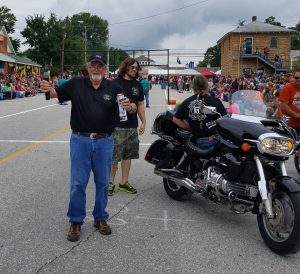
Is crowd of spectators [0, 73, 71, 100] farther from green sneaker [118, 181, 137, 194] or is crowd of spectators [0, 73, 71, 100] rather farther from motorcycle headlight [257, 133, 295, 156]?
motorcycle headlight [257, 133, 295, 156]

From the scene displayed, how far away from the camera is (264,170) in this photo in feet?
13.8

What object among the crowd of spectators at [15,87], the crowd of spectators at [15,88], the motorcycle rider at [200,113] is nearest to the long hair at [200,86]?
the motorcycle rider at [200,113]

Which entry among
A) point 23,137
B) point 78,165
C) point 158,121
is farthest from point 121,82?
point 23,137

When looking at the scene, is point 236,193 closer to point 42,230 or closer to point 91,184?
point 42,230

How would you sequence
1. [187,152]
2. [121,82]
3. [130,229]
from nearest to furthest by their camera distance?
[130,229] < [187,152] < [121,82]

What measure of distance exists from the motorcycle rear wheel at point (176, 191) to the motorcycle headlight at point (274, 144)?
1.75 m

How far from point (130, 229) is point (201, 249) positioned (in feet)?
2.76

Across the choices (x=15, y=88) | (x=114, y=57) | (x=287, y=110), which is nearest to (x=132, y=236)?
(x=287, y=110)

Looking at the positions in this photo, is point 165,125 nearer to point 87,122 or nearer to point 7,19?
point 87,122

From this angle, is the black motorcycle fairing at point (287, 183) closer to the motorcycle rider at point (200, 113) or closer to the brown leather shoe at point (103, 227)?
the motorcycle rider at point (200, 113)

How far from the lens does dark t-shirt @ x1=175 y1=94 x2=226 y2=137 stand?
5105mm

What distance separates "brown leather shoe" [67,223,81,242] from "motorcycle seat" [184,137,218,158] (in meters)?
1.54

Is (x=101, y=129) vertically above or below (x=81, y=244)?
above

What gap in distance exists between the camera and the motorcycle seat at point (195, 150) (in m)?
4.77
